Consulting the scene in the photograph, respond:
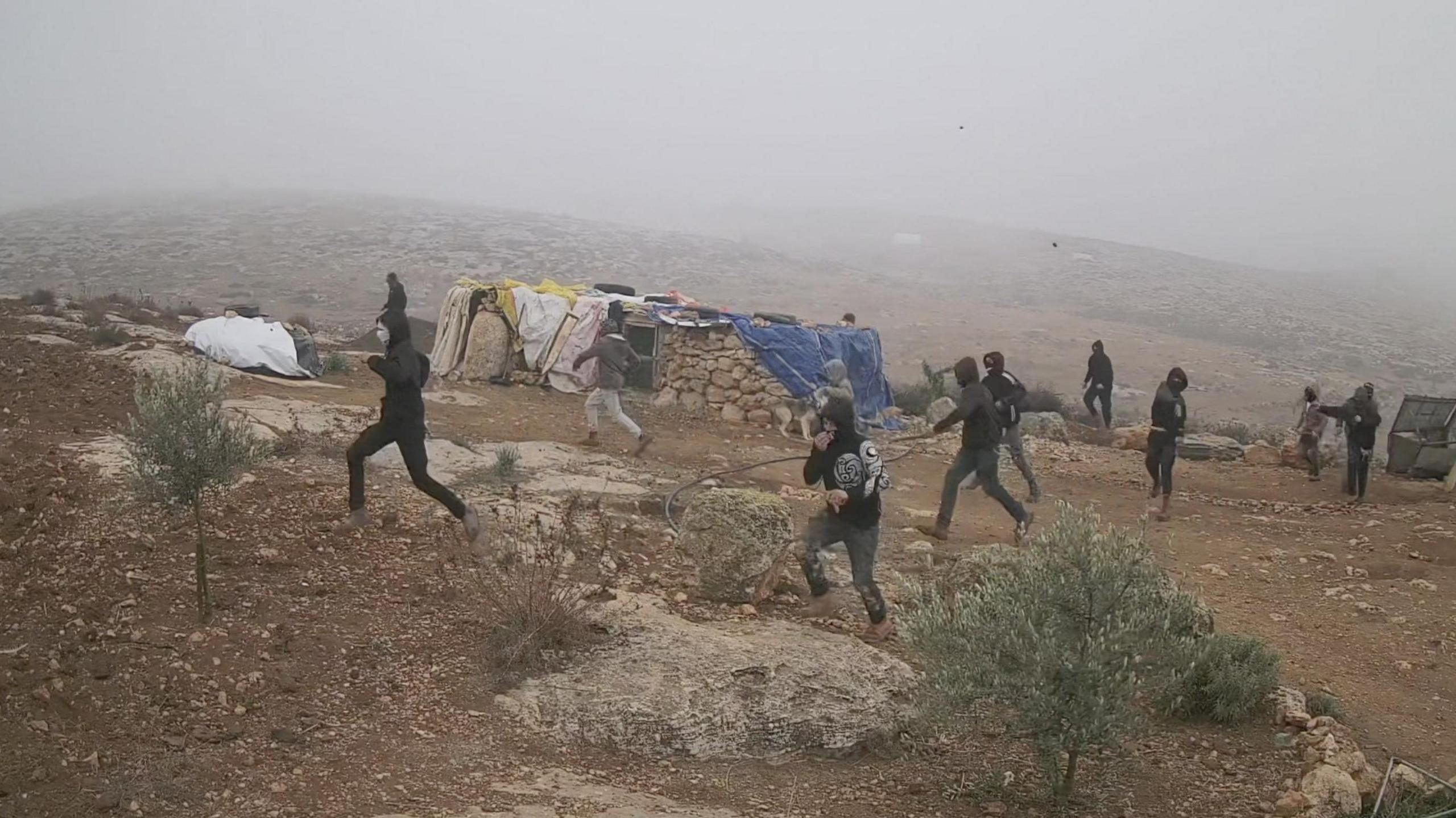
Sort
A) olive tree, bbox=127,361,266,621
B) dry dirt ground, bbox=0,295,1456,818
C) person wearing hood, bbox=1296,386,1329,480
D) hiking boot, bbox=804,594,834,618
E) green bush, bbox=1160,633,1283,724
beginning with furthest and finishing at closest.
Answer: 1. person wearing hood, bbox=1296,386,1329,480
2. hiking boot, bbox=804,594,834,618
3. green bush, bbox=1160,633,1283,724
4. olive tree, bbox=127,361,266,621
5. dry dirt ground, bbox=0,295,1456,818

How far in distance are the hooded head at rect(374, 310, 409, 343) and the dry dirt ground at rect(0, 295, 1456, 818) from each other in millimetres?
1337

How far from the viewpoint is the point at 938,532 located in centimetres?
898

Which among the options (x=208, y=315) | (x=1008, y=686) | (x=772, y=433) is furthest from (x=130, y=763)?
(x=208, y=315)

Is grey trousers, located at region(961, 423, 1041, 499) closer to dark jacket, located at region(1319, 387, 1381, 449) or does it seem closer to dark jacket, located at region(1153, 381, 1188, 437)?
dark jacket, located at region(1153, 381, 1188, 437)

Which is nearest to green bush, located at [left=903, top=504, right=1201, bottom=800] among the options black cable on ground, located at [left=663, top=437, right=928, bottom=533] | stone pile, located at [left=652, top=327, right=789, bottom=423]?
black cable on ground, located at [left=663, top=437, right=928, bottom=533]

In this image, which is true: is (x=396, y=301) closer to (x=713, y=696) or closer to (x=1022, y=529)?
(x=713, y=696)

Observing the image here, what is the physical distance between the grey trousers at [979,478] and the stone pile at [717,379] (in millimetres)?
6160

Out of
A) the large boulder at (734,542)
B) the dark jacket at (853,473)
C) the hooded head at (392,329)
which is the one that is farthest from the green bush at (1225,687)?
the hooded head at (392,329)

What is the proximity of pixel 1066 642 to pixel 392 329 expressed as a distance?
14.1 feet

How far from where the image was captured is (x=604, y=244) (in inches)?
1651

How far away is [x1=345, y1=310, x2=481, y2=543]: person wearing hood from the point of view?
251 inches

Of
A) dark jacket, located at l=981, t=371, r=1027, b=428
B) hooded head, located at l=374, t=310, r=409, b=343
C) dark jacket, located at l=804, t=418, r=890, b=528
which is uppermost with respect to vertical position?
hooded head, located at l=374, t=310, r=409, b=343

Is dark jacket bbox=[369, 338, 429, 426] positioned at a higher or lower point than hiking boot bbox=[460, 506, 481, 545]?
higher

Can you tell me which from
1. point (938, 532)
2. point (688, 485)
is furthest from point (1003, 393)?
point (688, 485)
